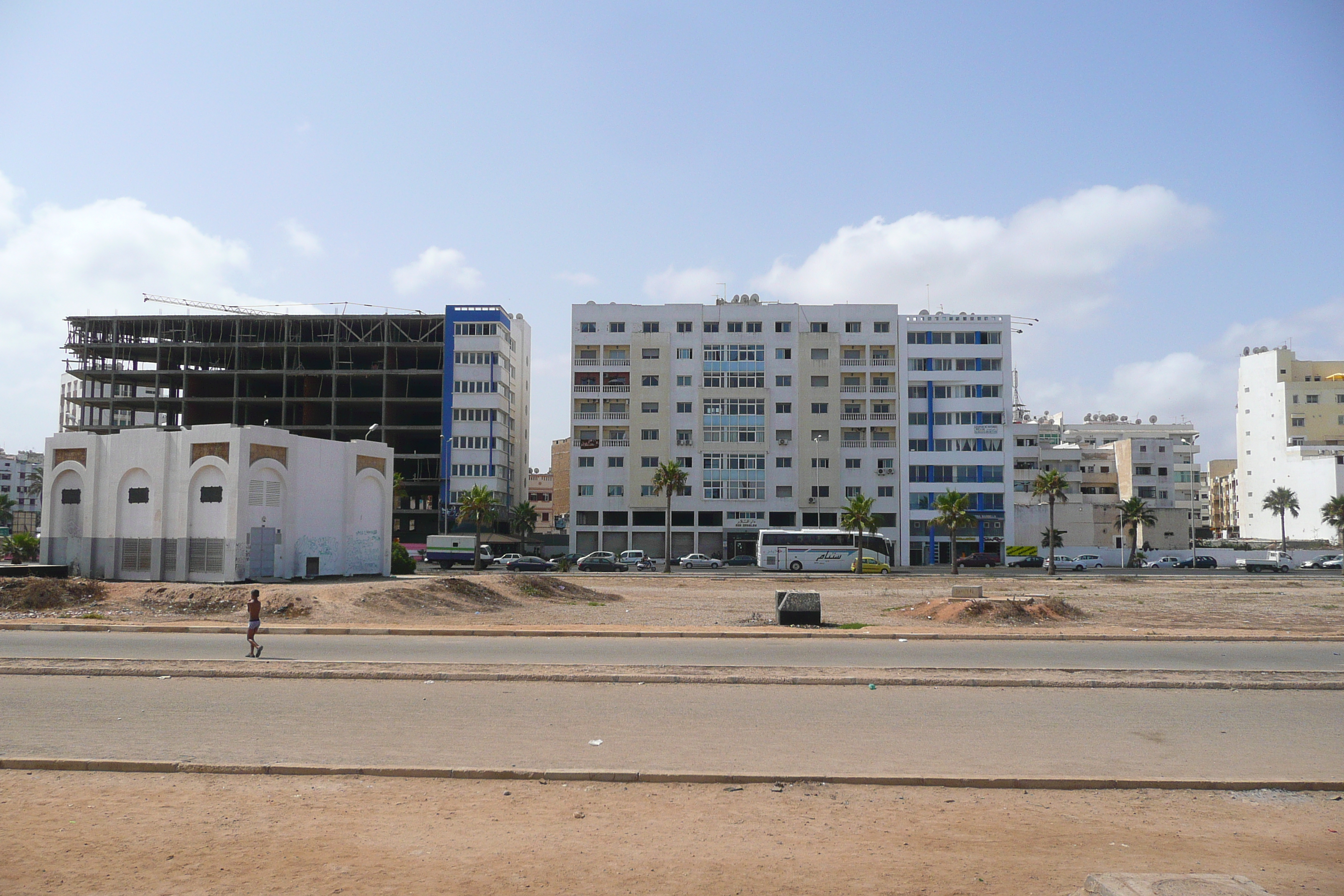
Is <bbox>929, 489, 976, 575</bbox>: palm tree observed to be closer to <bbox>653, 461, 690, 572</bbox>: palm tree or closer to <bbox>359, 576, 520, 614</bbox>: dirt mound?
<bbox>653, 461, 690, 572</bbox>: palm tree

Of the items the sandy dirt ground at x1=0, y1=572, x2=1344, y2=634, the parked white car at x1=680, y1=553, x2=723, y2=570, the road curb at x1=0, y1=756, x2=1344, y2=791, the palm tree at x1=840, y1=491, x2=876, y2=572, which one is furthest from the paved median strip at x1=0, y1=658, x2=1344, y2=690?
the parked white car at x1=680, y1=553, x2=723, y2=570

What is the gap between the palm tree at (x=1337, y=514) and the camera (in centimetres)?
9312

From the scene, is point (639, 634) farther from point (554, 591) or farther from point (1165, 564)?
point (1165, 564)

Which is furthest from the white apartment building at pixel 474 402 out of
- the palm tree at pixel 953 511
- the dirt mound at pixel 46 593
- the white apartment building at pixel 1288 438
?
the white apartment building at pixel 1288 438

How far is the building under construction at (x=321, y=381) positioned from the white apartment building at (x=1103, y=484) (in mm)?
57411

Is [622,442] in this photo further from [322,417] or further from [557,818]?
[557,818]

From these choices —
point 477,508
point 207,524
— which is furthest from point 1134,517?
point 207,524

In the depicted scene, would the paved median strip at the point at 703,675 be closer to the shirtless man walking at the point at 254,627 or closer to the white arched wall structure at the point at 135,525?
the shirtless man walking at the point at 254,627

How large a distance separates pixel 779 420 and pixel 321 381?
181ft

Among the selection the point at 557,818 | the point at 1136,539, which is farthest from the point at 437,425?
the point at 557,818

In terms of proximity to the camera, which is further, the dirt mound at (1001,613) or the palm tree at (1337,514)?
the palm tree at (1337,514)

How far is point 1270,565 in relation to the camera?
76.9m

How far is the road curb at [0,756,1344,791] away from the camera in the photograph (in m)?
9.83

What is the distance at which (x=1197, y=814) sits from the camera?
8992 millimetres
